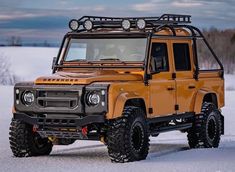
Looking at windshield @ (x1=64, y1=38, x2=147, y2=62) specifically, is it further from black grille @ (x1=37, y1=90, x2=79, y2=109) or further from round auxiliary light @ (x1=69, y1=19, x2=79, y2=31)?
black grille @ (x1=37, y1=90, x2=79, y2=109)

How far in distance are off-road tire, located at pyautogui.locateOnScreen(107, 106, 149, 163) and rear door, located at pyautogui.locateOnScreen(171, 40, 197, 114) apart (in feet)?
6.18

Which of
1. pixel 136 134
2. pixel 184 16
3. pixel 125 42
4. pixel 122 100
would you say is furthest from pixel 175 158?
pixel 184 16

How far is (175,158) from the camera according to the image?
11.6m

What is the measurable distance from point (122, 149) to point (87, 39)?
9.47 ft

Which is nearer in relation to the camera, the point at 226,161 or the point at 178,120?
the point at 226,161

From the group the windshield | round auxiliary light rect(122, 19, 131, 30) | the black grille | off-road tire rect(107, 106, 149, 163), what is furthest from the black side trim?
round auxiliary light rect(122, 19, 131, 30)

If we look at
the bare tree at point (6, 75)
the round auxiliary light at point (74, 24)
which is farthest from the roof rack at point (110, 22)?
the bare tree at point (6, 75)

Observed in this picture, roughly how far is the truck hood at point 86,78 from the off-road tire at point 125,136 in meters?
0.61

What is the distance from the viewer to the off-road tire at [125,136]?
11.0m

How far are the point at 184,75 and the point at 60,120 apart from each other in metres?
3.22

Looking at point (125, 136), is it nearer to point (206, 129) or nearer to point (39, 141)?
point (39, 141)

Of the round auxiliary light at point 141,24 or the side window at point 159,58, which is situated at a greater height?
the round auxiliary light at point 141,24

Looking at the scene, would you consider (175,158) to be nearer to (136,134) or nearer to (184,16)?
(136,134)

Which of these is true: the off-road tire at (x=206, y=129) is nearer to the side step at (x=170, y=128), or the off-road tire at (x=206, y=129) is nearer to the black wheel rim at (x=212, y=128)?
the black wheel rim at (x=212, y=128)
